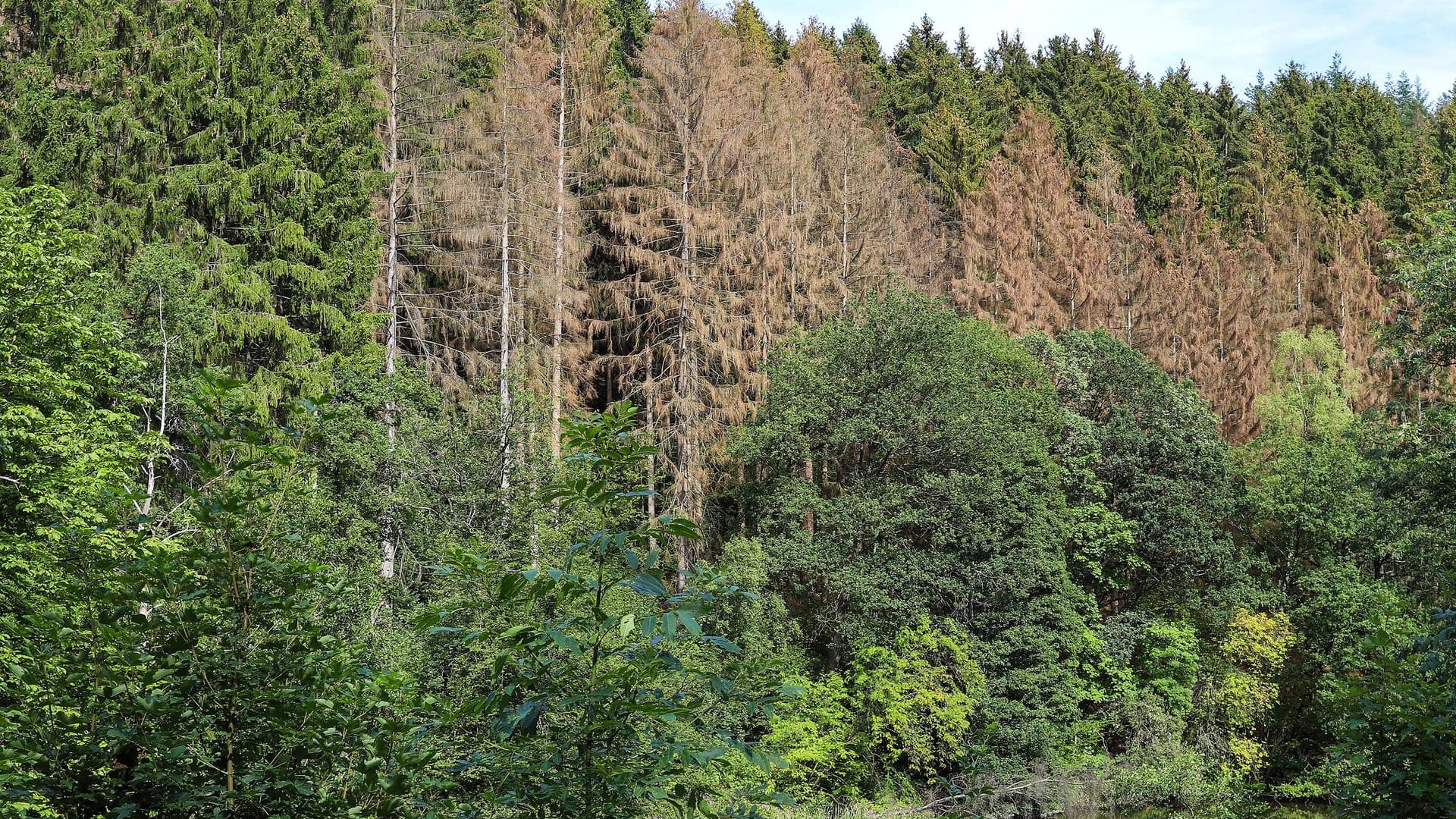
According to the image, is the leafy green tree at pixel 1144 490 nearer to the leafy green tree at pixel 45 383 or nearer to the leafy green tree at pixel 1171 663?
the leafy green tree at pixel 1171 663

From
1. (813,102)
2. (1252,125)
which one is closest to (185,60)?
(813,102)

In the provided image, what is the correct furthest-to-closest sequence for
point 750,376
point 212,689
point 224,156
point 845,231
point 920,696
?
point 845,231
point 750,376
point 224,156
point 920,696
point 212,689

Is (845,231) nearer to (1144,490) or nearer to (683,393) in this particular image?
(683,393)

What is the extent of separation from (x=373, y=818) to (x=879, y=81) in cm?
5161

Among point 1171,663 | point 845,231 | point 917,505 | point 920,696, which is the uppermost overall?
point 845,231

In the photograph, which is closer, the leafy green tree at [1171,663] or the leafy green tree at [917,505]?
the leafy green tree at [917,505]

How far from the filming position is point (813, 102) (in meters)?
39.1

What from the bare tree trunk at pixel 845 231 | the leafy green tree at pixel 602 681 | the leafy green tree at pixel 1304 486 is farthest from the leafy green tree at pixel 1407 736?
the bare tree trunk at pixel 845 231

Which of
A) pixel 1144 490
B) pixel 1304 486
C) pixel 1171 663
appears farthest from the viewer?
pixel 1304 486

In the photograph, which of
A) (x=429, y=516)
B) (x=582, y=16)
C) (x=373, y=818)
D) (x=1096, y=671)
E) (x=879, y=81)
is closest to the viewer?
(x=373, y=818)

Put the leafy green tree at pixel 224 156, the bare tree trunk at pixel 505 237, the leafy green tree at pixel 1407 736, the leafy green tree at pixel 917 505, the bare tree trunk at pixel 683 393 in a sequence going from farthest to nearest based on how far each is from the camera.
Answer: the bare tree trunk at pixel 683 393 < the bare tree trunk at pixel 505 237 < the leafy green tree at pixel 917 505 < the leafy green tree at pixel 224 156 < the leafy green tree at pixel 1407 736

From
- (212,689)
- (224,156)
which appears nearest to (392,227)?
(224,156)

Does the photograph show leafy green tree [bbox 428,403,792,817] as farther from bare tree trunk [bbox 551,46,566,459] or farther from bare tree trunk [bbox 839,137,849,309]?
bare tree trunk [bbox 839,137,849,309]

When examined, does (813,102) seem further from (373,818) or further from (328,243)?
(373,818)
